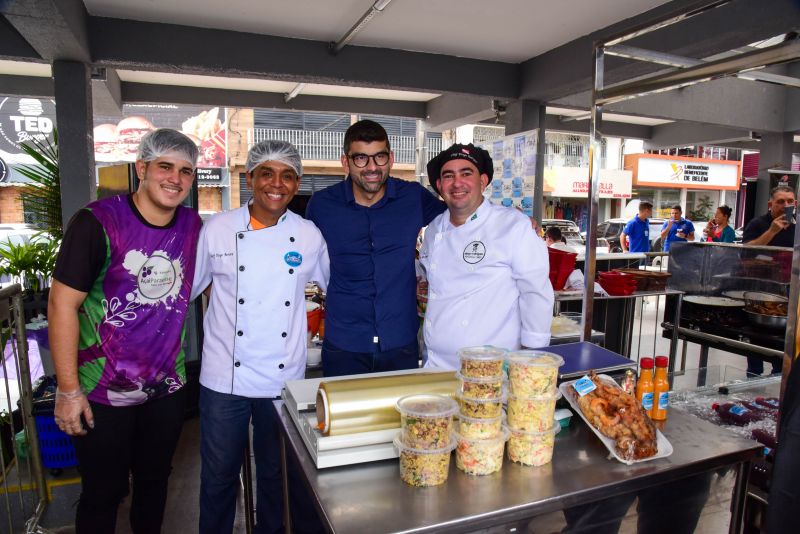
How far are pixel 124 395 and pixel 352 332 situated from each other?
0.95 m

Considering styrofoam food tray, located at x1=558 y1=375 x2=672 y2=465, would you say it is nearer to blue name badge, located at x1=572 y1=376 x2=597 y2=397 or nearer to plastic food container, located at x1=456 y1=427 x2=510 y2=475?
blue name badge, located at x1=572 y1=376 x2=597 y2=397

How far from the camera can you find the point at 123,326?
2.01 m

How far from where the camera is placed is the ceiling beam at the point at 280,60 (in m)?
5.01

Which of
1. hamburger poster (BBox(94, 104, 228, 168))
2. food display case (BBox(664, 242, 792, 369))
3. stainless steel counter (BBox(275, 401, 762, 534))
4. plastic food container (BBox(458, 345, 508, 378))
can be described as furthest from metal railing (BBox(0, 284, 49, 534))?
hamburger poster (BBox(94, 104, 228, 168))

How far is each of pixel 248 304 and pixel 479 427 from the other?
119 cm

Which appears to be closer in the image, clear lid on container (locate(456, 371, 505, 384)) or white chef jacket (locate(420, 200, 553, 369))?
clear lid on container (locate(456, 371, 505, 384))

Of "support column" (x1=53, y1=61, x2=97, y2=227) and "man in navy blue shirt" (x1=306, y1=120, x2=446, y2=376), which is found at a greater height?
"support column" (x1=53, y1=61, x2=97, y2=227)

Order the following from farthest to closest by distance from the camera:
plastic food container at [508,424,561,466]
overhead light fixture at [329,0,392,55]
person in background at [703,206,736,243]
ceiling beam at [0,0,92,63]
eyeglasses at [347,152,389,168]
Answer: person in background at [703,206,736,243]
overhead light fixture at [329,0,392,55]
ceiling beam at [0,0,92,63]
eyeglasses at [347,152,389,168]
plastic food container at [508,424,561,466]

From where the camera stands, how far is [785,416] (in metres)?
1.27

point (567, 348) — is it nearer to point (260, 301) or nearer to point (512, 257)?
point (512, 257)

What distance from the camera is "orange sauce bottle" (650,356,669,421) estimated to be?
1.70 metres

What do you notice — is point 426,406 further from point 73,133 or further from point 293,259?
point 73,133

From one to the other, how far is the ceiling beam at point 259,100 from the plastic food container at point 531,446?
24.7 feet

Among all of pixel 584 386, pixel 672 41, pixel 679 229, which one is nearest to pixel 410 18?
pixel 672 41
